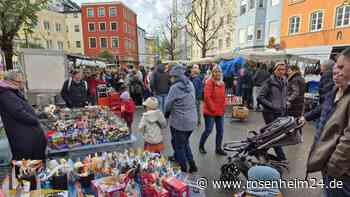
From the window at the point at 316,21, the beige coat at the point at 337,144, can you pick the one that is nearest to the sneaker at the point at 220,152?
the beige coat at the point at 337,144

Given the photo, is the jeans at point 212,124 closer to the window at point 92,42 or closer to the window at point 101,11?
the window at point 92,42

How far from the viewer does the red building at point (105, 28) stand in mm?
42875

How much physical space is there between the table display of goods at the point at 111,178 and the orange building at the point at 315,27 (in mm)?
14565

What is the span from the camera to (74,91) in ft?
17.0

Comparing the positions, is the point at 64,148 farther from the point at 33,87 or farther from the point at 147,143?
A: the point at 33,87

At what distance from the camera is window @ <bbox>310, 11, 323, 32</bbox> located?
1469cm

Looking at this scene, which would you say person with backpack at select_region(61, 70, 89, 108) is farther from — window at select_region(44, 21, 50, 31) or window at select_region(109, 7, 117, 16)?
window at select_region(109, 7, 117, 16)

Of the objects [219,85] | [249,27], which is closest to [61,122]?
[219,85]

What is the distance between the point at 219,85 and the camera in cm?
417

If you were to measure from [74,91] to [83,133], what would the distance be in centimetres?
212

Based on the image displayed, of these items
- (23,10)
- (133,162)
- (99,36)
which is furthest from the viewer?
(99,36)

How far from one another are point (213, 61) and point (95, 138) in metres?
11.4

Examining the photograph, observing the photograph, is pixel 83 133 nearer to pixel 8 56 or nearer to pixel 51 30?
pixel 8 56

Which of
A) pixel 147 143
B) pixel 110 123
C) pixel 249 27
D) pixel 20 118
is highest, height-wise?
pixel 249 27
